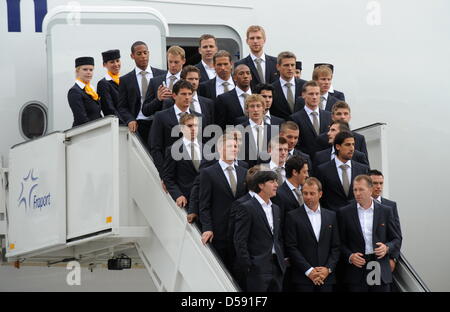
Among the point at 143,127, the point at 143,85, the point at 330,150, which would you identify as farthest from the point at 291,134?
the point at 143,85

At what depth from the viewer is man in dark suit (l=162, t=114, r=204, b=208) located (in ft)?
34.4

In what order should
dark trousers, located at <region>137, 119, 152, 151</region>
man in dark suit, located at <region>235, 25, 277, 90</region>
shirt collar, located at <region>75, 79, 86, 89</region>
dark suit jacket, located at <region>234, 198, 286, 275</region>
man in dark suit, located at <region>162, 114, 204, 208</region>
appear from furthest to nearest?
man in dark suit, located at <region>235, 25, 277, 90</region>
shirt collar, located at <region>75, 79, 86, 89</region>
dark trousers, located at <region>137, 119, 152, 151</region>
man in dark suit, located at <region>162, 114, 204, 208</region>
dark suit jacket, located at <region>234, 198, 286, 275</region>

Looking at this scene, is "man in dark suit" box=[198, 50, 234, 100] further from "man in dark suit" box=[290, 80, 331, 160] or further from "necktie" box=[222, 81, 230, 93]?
"man in dark suit" box=[290, 80, 331, 160]

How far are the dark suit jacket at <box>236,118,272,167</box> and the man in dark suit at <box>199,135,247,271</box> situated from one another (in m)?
0.60

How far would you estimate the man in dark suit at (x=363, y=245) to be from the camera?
34.5ft

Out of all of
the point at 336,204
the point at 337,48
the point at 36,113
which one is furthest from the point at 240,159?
the point at 337,48

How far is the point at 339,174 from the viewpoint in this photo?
1105 centimetres

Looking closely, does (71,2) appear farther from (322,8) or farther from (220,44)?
(322,8)

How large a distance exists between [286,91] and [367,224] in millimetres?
2037

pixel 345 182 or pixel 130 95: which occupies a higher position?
pixel 130 95

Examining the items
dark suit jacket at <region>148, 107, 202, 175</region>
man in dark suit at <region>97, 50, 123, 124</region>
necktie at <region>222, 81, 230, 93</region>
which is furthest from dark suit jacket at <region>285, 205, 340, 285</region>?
man in dark suit at <region>97, 50, 123, 124</region>

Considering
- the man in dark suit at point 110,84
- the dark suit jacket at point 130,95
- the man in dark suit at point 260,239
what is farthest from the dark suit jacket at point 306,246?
the man in dark suit at point 110,84

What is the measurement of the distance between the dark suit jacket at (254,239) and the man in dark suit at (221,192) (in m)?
0.33

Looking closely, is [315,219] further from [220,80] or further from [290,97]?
[220,80]
